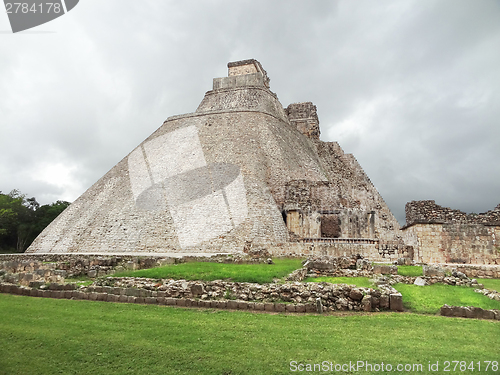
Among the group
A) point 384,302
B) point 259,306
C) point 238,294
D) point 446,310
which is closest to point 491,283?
point 446,310

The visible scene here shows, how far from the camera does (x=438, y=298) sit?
6.66 m

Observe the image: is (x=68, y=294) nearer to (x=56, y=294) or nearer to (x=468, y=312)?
(x=56, y=294)

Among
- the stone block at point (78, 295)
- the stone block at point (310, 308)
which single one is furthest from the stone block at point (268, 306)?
the stone block at point (78, 295)

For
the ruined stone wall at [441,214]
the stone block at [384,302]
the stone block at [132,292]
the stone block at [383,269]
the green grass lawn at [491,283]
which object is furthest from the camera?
the ruined stone wall at [441,214]

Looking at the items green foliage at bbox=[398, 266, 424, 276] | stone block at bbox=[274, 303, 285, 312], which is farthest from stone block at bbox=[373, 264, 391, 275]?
stone block at bbox=[274, 303, 285, 312]

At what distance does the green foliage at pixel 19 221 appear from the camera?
33.6m

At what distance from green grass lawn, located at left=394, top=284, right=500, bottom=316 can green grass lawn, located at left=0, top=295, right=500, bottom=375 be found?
2.13 ft

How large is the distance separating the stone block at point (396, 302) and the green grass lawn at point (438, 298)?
0.26 metres

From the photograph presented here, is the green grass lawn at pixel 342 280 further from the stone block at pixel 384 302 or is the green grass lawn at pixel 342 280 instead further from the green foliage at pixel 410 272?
the stone block at pixel 384 302

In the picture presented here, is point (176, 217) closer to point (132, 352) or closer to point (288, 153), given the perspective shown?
point (288, 153)

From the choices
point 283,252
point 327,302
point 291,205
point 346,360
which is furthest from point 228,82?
point 346,360

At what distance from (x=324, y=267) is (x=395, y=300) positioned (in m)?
3.74

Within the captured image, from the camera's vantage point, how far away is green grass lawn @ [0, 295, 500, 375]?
3959mm

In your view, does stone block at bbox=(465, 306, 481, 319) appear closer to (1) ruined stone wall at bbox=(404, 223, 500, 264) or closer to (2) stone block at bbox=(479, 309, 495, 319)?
(2) stone block at bbox=(479, 309, 495, 319)
